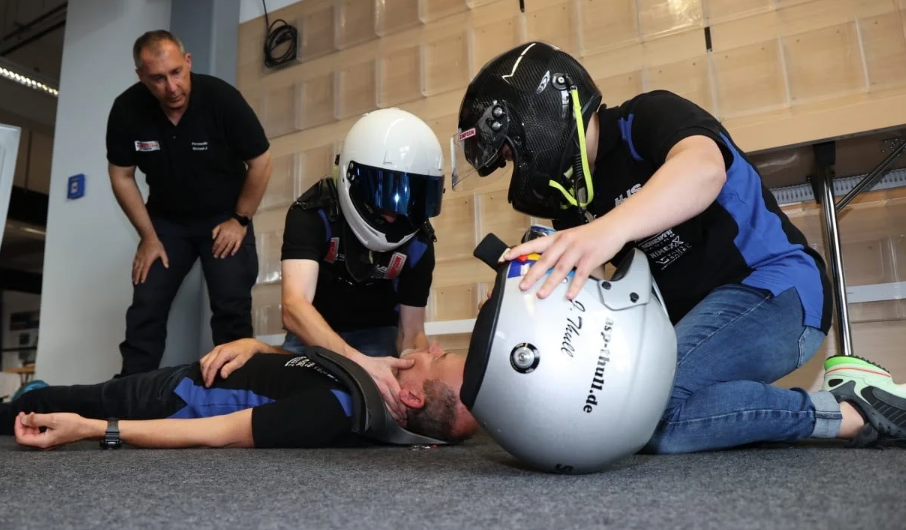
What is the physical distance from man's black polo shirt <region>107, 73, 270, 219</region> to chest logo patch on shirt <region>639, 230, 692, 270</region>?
1.67 meters

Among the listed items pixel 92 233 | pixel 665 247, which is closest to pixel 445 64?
pixel 665 247

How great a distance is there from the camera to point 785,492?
0.77 metres

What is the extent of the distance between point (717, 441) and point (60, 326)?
344 cm

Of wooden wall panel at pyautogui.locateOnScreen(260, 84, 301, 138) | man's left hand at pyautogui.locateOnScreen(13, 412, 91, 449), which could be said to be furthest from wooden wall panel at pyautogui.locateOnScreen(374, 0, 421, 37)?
man's left hand at pyautogui.locateOnScreen(13, 412, 91, 449)

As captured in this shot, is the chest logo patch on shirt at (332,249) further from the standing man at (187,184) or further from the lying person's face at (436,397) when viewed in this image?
the standing man at (187,184)

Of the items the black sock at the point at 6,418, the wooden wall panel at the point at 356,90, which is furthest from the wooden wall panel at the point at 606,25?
the black sock at the point at 6,418

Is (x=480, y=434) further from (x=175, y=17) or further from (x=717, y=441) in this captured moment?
(x=175, y=17)

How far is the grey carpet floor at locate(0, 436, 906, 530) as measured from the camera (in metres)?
0.66

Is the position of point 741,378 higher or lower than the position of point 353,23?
lower

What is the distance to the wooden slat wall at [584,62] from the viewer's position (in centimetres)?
232

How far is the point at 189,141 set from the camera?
2.52m

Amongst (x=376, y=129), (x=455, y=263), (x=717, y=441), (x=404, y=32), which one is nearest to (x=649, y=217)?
(x=717, y=441)

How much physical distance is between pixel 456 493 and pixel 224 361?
3.34 feet
